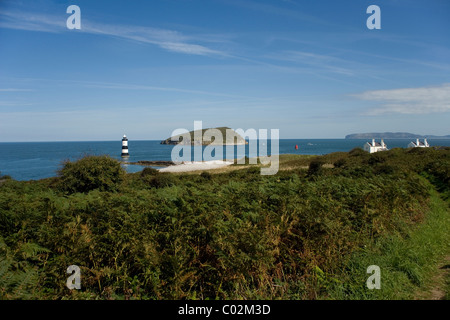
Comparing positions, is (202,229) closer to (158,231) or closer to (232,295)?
(158,231)

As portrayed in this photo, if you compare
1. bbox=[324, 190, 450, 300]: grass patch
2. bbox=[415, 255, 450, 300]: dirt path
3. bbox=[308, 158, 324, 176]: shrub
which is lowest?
bbox=[415, 255, 450, 300]: dirt path

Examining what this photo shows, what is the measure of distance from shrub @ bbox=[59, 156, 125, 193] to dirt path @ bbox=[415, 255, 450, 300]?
16.2m

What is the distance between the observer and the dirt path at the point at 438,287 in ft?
18.5

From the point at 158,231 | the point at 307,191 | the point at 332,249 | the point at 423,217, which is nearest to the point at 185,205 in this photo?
the point at 158,231

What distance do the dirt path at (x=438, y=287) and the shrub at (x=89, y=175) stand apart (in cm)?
1616

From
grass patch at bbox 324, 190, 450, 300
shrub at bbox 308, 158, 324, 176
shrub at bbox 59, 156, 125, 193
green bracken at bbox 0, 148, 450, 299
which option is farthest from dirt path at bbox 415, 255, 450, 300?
shrub at bbox 308, 158, 324, 176

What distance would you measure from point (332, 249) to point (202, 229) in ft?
8.59

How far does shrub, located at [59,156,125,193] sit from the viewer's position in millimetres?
18422

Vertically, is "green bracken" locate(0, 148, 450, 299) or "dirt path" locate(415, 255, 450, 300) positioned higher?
"green bracken" locate(0, 148, 450, 299)

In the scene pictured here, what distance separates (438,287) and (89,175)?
676 inches

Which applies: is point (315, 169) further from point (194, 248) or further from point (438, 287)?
point (194, 248)

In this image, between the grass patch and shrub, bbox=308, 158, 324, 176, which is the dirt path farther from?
shrub, bbox=308, 158, 324, 176

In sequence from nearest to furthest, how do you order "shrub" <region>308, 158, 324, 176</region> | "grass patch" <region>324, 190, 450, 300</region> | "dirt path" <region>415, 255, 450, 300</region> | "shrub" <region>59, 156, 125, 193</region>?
"grass patch" <region>324, 190, 450, 300</region>
"dirt path" <region>415, 255, 450, 300</region>
"shrub" <region>59, 156, 125, 193</region>
"shrub" <region>308, 158, 324, 176</region>
